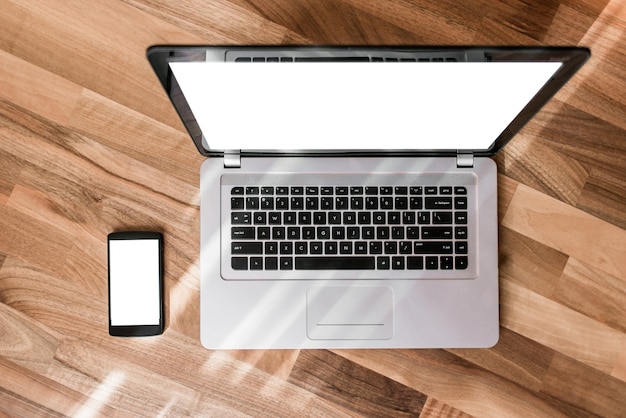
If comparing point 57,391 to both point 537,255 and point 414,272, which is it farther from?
point 537,255

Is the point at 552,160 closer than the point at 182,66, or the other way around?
the point at 182,66

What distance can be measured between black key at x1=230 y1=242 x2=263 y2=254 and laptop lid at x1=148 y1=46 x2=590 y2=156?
0.14 metres

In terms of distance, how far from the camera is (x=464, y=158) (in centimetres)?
77

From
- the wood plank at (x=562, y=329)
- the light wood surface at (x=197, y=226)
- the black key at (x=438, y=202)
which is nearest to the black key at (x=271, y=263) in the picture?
the light wood surface at (x=197, y=226)

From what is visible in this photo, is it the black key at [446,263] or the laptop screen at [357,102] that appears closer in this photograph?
the laptop screen at [357,102]

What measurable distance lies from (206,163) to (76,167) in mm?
222

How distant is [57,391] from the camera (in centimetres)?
82

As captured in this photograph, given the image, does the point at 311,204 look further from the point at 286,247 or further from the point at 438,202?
the point at 438,202

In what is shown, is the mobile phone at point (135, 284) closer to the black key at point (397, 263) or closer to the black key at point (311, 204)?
the black key at point (311, 204)

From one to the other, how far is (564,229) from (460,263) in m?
0.19

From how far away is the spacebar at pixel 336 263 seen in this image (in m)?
0.77

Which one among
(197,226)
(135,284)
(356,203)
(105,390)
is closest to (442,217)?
(356,203)

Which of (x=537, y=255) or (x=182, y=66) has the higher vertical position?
(x=182, y=66)

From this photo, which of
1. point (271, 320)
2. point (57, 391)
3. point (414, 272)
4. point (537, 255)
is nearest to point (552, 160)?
point (537, 255)
